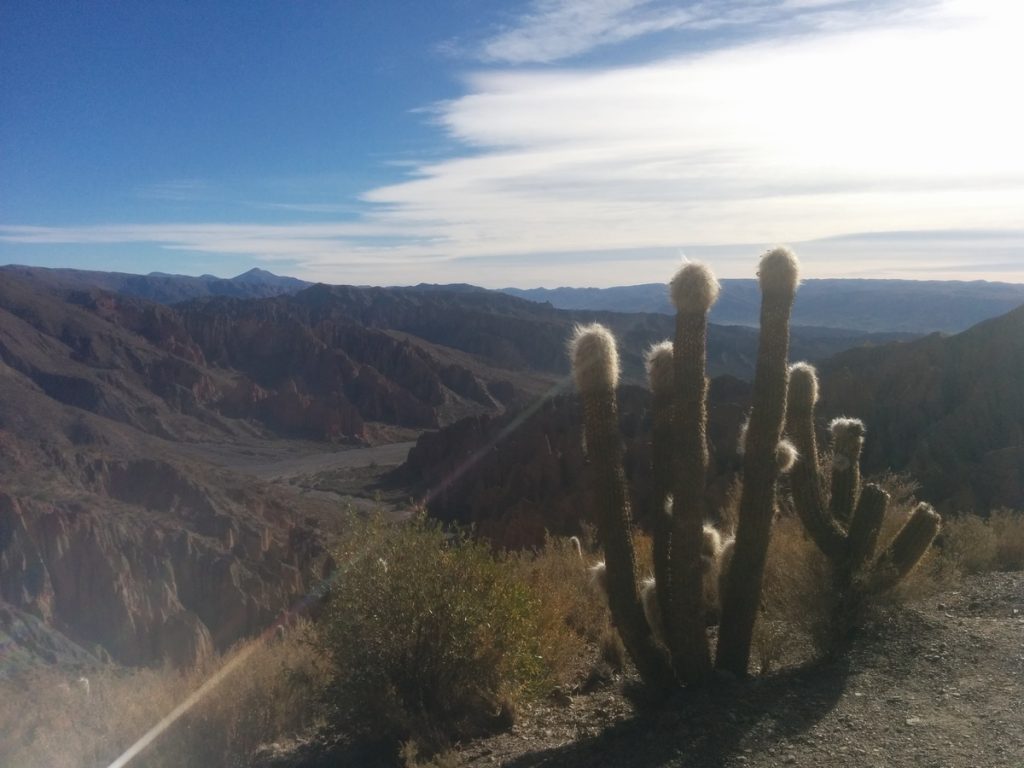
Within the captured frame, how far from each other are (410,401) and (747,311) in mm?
117475

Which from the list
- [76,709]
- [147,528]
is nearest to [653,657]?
[76,709]

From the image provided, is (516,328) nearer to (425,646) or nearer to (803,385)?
(803,385)

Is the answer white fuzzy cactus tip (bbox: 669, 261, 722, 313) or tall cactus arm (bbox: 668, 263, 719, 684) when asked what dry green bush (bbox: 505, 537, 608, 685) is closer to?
tall cactus arm (bbox: 668, 263, 719, 684)

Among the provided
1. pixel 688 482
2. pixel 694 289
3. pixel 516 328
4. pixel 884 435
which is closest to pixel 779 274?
pixel 694 289

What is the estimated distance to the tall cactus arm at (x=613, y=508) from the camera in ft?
22.9

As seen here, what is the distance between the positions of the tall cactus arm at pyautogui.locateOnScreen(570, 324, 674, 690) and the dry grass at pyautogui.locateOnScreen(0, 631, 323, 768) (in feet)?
11.9

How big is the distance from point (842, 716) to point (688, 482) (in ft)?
6.66

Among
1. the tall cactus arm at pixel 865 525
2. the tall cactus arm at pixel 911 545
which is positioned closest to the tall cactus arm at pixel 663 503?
the tall cactus arm at pixel 865 525

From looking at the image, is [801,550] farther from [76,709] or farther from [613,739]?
[76,709]

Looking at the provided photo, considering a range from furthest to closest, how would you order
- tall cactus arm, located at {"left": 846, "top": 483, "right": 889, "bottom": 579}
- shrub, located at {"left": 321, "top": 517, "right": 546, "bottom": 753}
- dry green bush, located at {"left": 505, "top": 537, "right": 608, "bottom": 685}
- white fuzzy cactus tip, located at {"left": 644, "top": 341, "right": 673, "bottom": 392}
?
dry green bush, located at {"left": 505, "top": 537, "right": 608, "bottom": 685}, tall cactus arm, located at {"left": 846, "top": 483, "right": 889, "bottom": 579}, white fuzzy cactus tip, located at {"left": 644, "top": 341, "right": 673, "bottom": 392}, shrub, located at {"left": 321, "top": 517, "right": 546, "bottom": 753}

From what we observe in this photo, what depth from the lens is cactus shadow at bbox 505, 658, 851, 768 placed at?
19.0ft

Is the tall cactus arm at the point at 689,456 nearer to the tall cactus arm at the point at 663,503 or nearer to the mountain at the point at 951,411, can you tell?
the tall cactus arm at the point at 663,503

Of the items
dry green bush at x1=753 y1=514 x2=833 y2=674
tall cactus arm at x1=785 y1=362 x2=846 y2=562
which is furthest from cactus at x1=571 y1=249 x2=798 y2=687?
tall cactus arm at x1=785 y1=362 x2=846 y2=562

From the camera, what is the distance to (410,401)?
96438 mm
